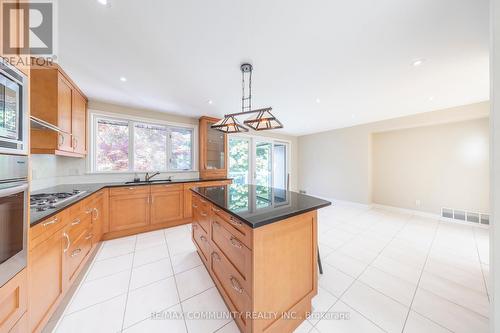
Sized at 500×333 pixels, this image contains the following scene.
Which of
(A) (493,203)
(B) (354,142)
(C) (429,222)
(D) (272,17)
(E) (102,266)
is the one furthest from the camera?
(B) (354,142)

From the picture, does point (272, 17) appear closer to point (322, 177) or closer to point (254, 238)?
point (254, 238)

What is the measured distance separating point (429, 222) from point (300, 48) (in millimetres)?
4574

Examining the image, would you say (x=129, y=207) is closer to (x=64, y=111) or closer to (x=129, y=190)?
(x=129, y=190)

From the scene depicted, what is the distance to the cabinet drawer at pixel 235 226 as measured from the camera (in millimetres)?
1129

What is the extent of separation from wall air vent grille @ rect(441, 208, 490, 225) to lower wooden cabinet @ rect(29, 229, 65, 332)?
6.33 meters

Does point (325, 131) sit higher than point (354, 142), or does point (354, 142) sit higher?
point (325, 131)

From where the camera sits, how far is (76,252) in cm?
173

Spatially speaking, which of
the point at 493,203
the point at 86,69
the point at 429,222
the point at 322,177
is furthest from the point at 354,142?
the point at 86,69

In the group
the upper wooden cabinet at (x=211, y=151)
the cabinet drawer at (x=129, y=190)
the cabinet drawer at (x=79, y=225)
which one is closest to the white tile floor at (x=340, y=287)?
the cabinet drawer at (x=79, y=225)

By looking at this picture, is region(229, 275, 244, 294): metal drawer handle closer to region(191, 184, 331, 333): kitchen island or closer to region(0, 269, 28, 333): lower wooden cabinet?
region(191, 184, 331, 333): kitchen island


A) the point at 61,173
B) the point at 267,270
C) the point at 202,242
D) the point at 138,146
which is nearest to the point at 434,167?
the point at 267,270

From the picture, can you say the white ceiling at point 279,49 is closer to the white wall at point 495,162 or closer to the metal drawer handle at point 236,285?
the white wall at point 495,162

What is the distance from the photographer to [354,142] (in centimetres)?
493

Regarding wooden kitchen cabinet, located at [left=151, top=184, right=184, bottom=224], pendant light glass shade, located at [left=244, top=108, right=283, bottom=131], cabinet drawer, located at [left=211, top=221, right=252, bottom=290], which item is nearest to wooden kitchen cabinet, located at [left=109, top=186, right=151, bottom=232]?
wooden kitchen cabinet, located at [left=151, top=184, right=184, bottom=224]
